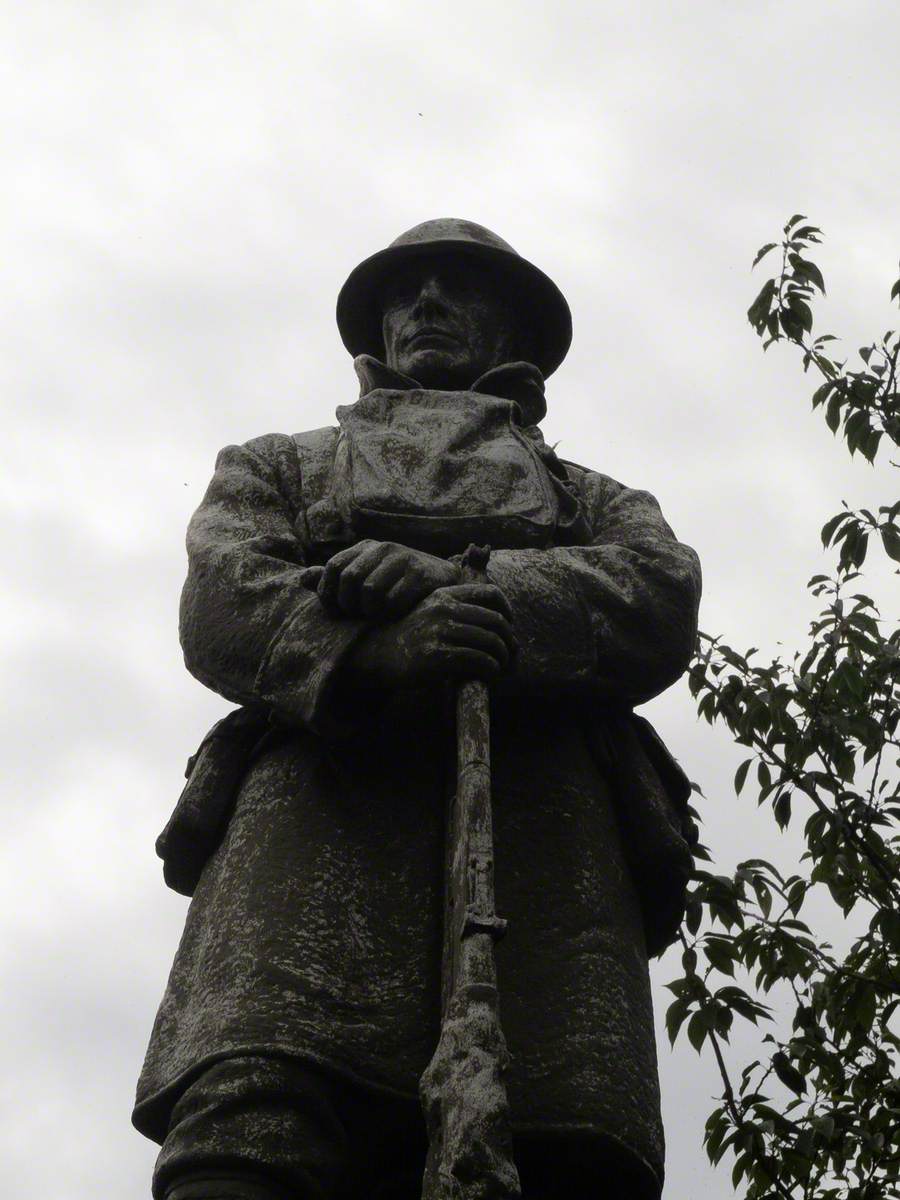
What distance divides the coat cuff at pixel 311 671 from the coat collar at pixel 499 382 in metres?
1.21

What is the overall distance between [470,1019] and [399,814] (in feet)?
2.78

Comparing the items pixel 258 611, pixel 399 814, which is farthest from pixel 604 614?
pixel 258 611

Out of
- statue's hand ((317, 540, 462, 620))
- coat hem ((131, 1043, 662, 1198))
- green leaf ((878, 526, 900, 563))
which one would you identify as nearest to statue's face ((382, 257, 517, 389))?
statue's hand ((317, 540, 462, 620))

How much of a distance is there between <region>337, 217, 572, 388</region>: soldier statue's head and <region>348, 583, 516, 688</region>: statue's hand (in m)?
1.36

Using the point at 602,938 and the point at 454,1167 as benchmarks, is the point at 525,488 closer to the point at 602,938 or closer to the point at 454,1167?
the point at 602,938

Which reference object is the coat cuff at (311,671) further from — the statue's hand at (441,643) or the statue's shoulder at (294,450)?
the statue's shoulder at (294,450)

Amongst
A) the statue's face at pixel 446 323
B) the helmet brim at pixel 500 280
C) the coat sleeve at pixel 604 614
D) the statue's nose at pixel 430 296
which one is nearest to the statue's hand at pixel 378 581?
the coat sleeve at pixel 604 614

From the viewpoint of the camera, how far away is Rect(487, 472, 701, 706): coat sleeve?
3.90 m

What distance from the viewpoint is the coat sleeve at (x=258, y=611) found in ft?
12.3

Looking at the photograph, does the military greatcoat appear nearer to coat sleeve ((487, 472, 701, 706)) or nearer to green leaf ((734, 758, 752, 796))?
coat sleeve ((487, 472, 701, 706))

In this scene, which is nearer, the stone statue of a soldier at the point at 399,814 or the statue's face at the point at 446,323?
the stone statue of a soldier at the point at 399,814

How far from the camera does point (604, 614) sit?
158 inches

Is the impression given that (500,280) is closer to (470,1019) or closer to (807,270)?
(807,270)

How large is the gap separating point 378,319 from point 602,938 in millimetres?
2358
